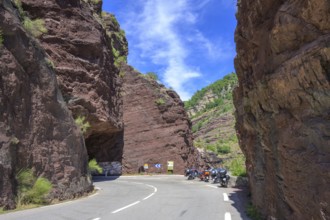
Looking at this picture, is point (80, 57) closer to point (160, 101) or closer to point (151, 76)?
point (160, 101)

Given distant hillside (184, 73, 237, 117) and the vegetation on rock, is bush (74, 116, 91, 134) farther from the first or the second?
distant hillside (184, 73, 237, 117)

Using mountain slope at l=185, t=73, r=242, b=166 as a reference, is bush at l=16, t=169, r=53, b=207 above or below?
below

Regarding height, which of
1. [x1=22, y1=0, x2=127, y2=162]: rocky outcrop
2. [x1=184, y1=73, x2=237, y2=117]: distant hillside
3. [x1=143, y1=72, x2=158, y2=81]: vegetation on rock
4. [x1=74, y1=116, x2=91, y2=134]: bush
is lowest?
[x1=74, y1=116, x2=91, y2=134]: bush

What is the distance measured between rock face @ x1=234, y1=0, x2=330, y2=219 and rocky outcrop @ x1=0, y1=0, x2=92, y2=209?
9.64 m

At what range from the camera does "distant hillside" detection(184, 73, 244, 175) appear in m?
91.1

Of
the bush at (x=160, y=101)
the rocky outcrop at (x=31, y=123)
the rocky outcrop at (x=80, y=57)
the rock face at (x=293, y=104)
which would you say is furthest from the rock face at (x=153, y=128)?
the rock face at (x=293, y=104)

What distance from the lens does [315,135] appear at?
669cm

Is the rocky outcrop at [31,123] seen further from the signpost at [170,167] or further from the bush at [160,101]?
the bush at [160,101]

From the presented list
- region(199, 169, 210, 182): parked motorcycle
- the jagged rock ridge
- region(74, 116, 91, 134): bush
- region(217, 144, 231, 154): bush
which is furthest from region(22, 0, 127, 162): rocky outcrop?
region(217, 144, 231, 154): bush

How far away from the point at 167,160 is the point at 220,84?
136767mm

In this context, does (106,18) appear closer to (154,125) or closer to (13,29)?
(154,125)

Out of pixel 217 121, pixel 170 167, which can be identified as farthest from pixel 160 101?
pixel 217 121

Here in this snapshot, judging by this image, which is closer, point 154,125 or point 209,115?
point 154,125

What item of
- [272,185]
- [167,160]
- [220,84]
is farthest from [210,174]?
[220,84]
